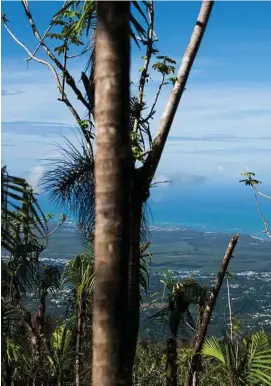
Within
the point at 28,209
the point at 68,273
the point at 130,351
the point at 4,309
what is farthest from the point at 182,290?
the point at 130,351

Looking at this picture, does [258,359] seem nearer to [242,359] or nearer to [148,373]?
[242,359]

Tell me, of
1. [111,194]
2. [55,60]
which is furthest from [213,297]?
[111,194]

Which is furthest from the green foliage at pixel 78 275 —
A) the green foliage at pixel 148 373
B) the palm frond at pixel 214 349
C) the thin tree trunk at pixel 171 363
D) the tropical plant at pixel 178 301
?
the green foliage at pixel 148 373

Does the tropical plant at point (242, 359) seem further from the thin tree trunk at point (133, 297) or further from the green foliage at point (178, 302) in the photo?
the thin tree trunk at point (133, 297)

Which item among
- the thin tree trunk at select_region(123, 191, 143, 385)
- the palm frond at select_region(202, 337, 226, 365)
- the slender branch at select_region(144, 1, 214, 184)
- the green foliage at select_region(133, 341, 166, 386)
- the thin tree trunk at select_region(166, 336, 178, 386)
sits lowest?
the green foliage at select_region(133, 341, 166, 386)

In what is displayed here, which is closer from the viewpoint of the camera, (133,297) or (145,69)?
(133,297)

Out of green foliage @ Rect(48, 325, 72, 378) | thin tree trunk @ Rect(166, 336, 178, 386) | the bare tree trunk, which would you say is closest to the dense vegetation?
the bare tree trunk

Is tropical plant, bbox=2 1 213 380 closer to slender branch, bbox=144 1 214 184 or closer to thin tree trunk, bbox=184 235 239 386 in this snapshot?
slender branch, bbox=144 1 214 184
